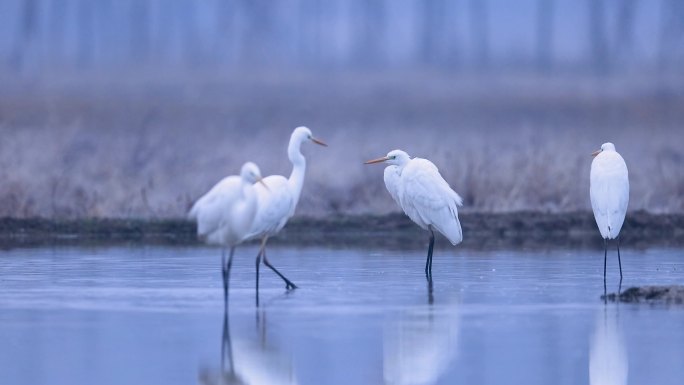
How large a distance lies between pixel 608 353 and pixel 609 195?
508 cm

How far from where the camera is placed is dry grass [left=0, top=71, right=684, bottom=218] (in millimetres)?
22156

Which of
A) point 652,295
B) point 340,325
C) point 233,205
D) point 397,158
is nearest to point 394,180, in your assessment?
point 397,158

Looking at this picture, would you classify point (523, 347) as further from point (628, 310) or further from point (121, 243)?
point (121, 243)

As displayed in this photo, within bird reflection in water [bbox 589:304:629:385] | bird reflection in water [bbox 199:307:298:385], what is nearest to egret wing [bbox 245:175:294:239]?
bird reflection in water [bbox 199:307:298:385]

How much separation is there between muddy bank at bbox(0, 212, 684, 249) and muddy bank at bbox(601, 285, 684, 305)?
6324 mm

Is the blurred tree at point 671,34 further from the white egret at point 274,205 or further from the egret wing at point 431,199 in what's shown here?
the white egret at point 274,205

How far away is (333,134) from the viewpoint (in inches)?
1001

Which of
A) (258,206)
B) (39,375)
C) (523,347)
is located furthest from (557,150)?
(39,375)

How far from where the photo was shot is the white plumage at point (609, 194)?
1316 cm

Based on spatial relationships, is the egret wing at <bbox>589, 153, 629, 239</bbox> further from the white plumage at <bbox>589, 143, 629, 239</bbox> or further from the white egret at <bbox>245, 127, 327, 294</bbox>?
the white egret at <bbox>245, 127, 327, 294</bbox>

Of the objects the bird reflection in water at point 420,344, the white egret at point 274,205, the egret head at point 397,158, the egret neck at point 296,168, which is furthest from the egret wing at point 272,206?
the egret head at point 397,158

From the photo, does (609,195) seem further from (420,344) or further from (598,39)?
(598,39)

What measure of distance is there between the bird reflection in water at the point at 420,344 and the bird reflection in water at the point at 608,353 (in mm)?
869

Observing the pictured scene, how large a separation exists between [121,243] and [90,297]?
20.8 ft
